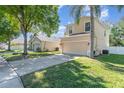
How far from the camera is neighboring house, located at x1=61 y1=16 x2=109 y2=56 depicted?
20.6 meters

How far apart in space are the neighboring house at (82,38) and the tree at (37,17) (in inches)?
105

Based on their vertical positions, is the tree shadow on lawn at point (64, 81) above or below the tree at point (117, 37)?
below

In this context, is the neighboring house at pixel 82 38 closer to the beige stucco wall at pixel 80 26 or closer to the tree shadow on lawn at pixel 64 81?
the beige stucco wall at pixel 80 26

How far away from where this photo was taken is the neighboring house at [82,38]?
20.6m

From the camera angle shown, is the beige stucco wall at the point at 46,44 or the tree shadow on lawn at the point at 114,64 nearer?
the tree shadow on lawn at the point at 114,64

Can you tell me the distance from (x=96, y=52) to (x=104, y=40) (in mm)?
3266

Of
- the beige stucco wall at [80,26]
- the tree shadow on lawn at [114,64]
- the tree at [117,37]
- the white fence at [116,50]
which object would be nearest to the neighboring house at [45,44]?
the beige stucco wall at [80,26]

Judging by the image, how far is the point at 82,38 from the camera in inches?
814

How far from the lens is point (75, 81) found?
291 inches

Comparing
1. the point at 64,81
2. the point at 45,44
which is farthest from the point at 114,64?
the point at 45,44

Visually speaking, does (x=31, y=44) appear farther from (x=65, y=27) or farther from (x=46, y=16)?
(x=46, y=16)

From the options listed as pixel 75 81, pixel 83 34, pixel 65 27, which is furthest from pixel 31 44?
pixel 75 81

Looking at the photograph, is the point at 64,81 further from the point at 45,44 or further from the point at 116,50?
the point at 45,44

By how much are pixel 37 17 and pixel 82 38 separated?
5.43 meters
